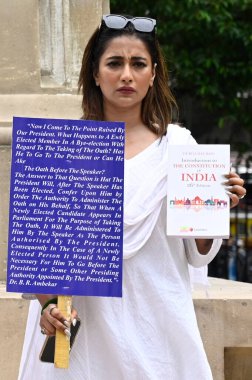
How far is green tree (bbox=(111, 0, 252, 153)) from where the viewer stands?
1163 cm

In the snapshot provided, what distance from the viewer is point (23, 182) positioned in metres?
3.25

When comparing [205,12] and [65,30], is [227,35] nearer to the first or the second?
[205,12]

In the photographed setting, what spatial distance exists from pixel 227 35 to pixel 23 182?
8912 mm

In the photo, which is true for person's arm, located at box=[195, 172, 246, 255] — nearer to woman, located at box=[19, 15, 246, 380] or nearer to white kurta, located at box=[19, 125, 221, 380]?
woman, located at box=[19, 15, 246, 380]

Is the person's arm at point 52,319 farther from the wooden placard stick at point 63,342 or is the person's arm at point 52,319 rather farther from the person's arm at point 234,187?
the person's arm at point 234,187

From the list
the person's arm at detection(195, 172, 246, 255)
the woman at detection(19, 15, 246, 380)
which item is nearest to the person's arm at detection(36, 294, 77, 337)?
the woman at detection(19, 15, 246, 380)

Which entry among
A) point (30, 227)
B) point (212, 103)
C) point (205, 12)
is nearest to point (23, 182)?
point (30, 227)

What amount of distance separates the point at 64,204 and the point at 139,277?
13.1 inches

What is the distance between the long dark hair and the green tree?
782 centimetres

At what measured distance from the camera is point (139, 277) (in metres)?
3.30

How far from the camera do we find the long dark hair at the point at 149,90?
137 inches

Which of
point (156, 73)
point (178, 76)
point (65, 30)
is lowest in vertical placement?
point (156, 73)

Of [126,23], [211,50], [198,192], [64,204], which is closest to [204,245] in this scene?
[198,192]

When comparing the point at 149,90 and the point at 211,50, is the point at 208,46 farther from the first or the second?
the point at 149,90
